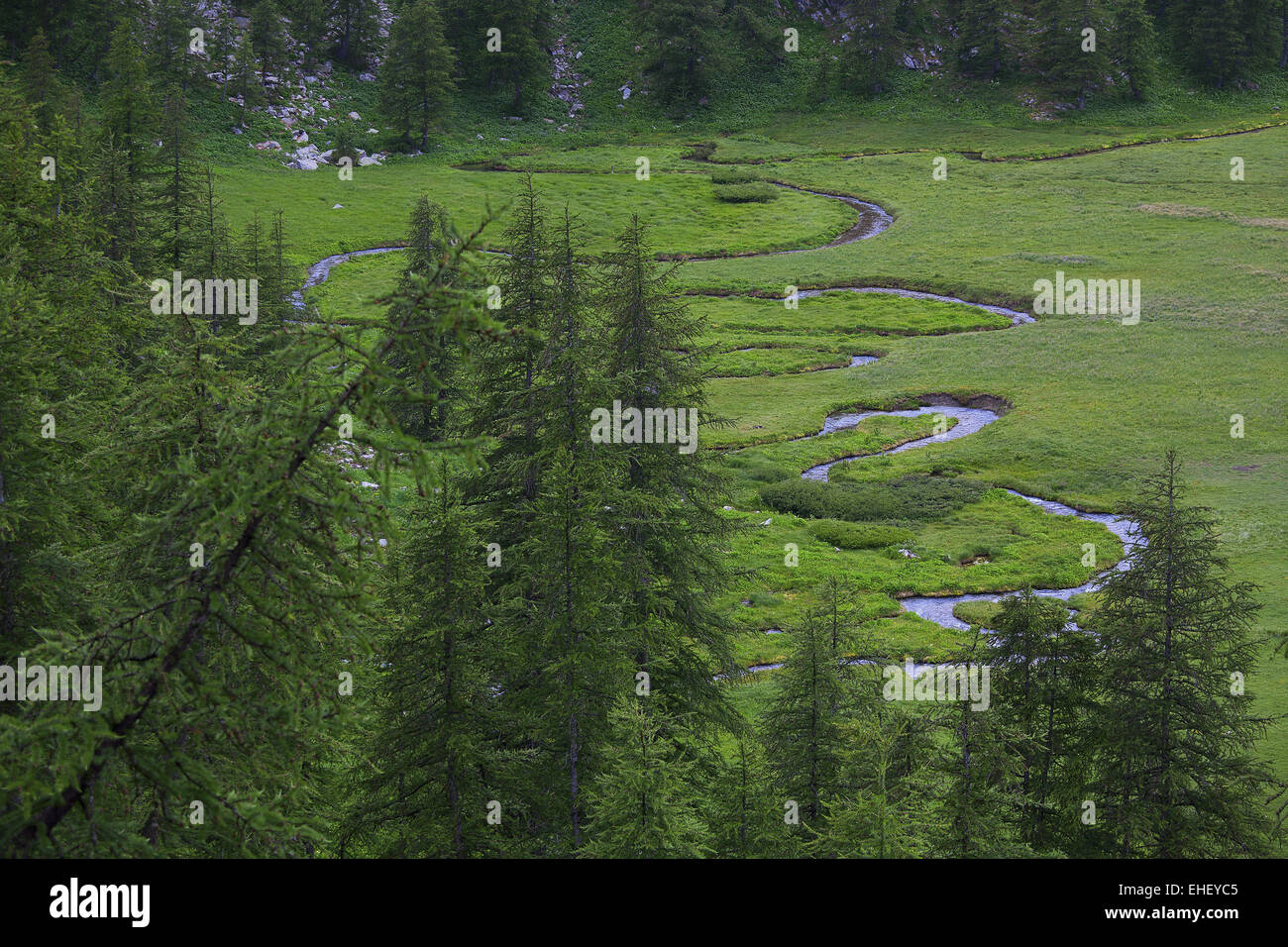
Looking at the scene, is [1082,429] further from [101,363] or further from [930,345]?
[101,363]

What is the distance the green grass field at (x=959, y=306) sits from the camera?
41.8 metres

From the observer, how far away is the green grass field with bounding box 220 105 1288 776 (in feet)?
137

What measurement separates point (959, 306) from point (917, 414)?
2274cm

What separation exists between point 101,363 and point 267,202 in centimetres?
7786

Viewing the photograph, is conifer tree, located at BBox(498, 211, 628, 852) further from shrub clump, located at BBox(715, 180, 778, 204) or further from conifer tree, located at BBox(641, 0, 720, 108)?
conifer tree, located at BBox(641, 0, 720, 108)

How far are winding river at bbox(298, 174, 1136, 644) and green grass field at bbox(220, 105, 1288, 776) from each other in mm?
711

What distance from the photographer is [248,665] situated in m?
10.2

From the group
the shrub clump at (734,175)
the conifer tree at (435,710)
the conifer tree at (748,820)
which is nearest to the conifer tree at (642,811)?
the conifer tree at (748,820)

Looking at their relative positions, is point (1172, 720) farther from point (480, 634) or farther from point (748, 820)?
point (480, 634)

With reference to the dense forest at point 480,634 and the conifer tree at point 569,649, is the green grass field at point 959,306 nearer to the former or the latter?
the dense forest at point 480,634

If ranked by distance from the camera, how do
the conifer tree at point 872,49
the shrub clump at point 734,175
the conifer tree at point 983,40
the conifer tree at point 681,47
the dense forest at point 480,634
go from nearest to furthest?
the dense forest at point 480,634
the shrub clump at point 734,175
the conifer tree at point 983,40
the conifer tree at point 681,47
the conifer tree at point 872,49

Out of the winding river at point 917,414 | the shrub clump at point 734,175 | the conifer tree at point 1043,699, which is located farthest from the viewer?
the shrub clump at point 734,175

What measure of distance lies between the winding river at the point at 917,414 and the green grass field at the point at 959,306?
71 centimetres

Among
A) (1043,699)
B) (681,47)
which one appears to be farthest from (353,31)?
(1043,699)
